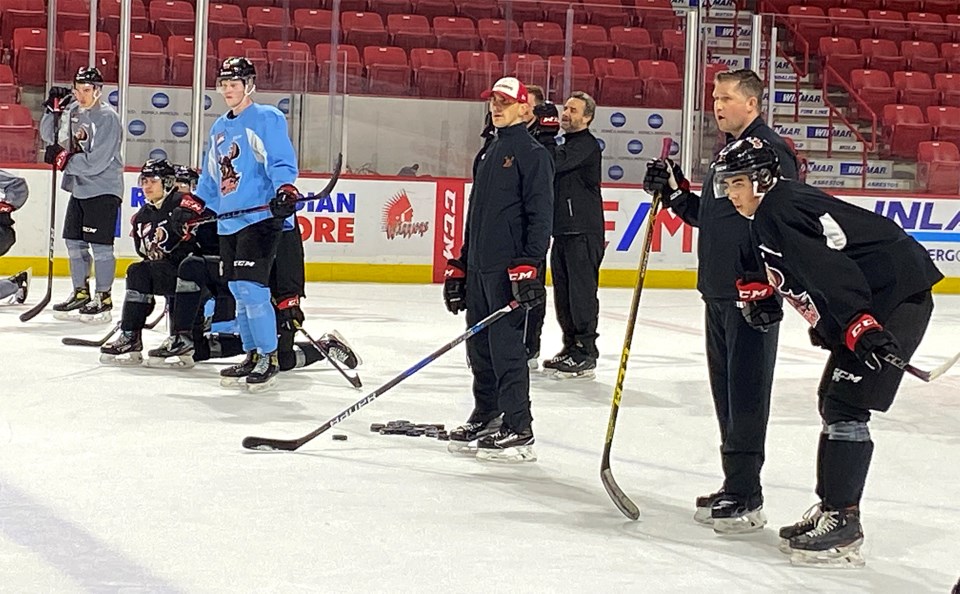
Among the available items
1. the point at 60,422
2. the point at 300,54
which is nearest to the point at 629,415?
the point at 60,422

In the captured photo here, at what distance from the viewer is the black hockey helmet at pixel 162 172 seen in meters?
6.91

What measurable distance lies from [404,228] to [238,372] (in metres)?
4.81

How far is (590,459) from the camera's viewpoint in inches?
196

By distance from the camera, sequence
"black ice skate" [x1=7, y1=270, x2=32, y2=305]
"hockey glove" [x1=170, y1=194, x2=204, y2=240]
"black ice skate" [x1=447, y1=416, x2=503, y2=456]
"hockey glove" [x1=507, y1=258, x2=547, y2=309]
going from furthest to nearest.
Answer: "black ice skate" [x1=7, y1=270, x2=32, y2=305]
"hockey glove" [x1=170, y1=194, x2=204, y2=240]
"black ice skate" [x1=447, y1=416, x2=503, y2=456]
"hockey glove" [x1=507, y1=258, x2=547, y2=309]

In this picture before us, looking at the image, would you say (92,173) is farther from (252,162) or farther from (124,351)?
(252,162)

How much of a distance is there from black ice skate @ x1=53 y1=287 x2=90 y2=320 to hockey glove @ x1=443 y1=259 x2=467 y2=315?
3.73 meters

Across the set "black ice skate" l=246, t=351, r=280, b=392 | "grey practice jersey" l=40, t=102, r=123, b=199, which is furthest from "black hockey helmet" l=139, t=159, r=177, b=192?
"black ice skate" l=246, t=351, r=280, b=392

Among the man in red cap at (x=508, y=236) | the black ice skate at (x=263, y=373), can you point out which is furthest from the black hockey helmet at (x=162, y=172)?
the man in red cap at (x=508, y=236)

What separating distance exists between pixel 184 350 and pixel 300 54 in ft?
15.3

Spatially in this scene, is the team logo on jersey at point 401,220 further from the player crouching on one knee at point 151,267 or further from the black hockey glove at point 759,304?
the black hockey glove at point 759,304

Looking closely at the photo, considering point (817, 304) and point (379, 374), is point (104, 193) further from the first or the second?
point (817, 304)

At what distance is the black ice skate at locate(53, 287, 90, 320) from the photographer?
8203mm

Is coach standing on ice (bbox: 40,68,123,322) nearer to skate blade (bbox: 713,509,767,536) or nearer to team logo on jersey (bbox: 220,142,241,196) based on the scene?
team logo on jersey (bbox: 220,142,241,196)

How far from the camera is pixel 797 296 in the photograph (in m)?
3.58
